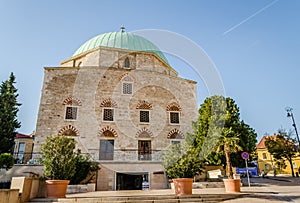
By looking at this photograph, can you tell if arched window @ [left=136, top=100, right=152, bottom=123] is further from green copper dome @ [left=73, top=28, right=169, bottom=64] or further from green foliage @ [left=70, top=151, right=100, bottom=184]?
green foliage @ [left=70, top=151, right=100, bottom=184]

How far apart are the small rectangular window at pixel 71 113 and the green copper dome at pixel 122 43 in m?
6.51

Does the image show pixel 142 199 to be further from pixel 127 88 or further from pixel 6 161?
pixel 127 88

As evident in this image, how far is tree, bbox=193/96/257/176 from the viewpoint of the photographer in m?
13.1

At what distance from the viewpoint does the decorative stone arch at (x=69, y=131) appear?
16.4 m

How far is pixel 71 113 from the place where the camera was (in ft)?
55.9

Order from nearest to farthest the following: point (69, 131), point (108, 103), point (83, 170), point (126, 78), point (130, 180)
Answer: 1. point (83, 170)
2. point (130, 180)
3. point (69, 131)
4. point (108, 103)
5. point (126, 78)

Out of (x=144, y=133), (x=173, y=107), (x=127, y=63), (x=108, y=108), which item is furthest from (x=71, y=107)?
(x=173, y=107)

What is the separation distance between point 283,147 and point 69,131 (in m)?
21.5

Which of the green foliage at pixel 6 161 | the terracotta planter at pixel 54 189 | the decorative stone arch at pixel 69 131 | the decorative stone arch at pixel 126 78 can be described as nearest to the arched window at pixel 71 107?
the decorative stone arch at pixel 69 131

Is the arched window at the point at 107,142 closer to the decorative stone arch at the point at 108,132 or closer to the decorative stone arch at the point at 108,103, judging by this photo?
the decorative stone arch at the point at 108,132

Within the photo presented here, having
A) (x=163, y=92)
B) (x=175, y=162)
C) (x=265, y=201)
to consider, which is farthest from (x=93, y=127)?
(x=265, y=201)

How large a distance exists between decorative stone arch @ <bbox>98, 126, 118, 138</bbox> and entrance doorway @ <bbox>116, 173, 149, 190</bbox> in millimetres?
A: 3576

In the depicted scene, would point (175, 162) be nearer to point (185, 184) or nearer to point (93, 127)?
point (185, 184)

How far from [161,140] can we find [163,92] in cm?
410
